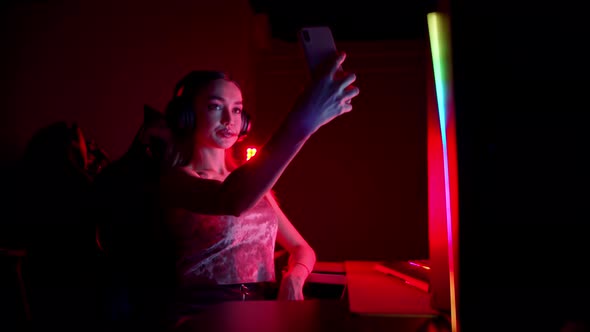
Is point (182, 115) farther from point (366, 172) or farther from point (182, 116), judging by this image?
point (366, 172)

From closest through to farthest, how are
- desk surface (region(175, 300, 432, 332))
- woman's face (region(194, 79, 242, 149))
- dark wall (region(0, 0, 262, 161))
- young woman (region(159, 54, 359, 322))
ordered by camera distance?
desk surface (region(175, 300, 432, 332))
young woman (region(159, 54, 359, 322))
woman's face (region(194, 79, 242, 149))
dark wall (region(0, 0, 262, 161))

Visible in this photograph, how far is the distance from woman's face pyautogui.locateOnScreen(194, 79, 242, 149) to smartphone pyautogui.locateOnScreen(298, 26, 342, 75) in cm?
75

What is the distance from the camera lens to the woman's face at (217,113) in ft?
5.69

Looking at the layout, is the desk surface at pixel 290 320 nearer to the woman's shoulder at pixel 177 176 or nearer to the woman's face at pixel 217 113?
the woman's shoulder at pixel 177 176

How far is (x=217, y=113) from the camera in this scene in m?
1.74

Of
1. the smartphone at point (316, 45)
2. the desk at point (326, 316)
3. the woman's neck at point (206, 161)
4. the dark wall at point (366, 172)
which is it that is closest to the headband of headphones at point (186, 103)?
the woman's neck at point (206, 161)

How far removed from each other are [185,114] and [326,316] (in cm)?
111

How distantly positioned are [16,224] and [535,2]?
267 cm

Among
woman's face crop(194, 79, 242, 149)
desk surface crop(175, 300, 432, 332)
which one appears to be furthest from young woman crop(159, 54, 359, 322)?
desk surface crop(175, 300, 432, 332)

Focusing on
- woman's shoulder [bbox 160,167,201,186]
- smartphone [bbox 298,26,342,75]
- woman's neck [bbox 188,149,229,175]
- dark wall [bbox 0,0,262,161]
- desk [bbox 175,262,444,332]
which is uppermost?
dark wall [bbox 0,0,262,161]

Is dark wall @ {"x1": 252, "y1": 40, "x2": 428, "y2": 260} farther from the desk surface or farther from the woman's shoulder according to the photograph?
the desk surface

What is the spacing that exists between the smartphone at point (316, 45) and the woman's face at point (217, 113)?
2.46 ft

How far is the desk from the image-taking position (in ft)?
2.72

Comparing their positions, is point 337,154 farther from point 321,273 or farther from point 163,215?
point 163,215
